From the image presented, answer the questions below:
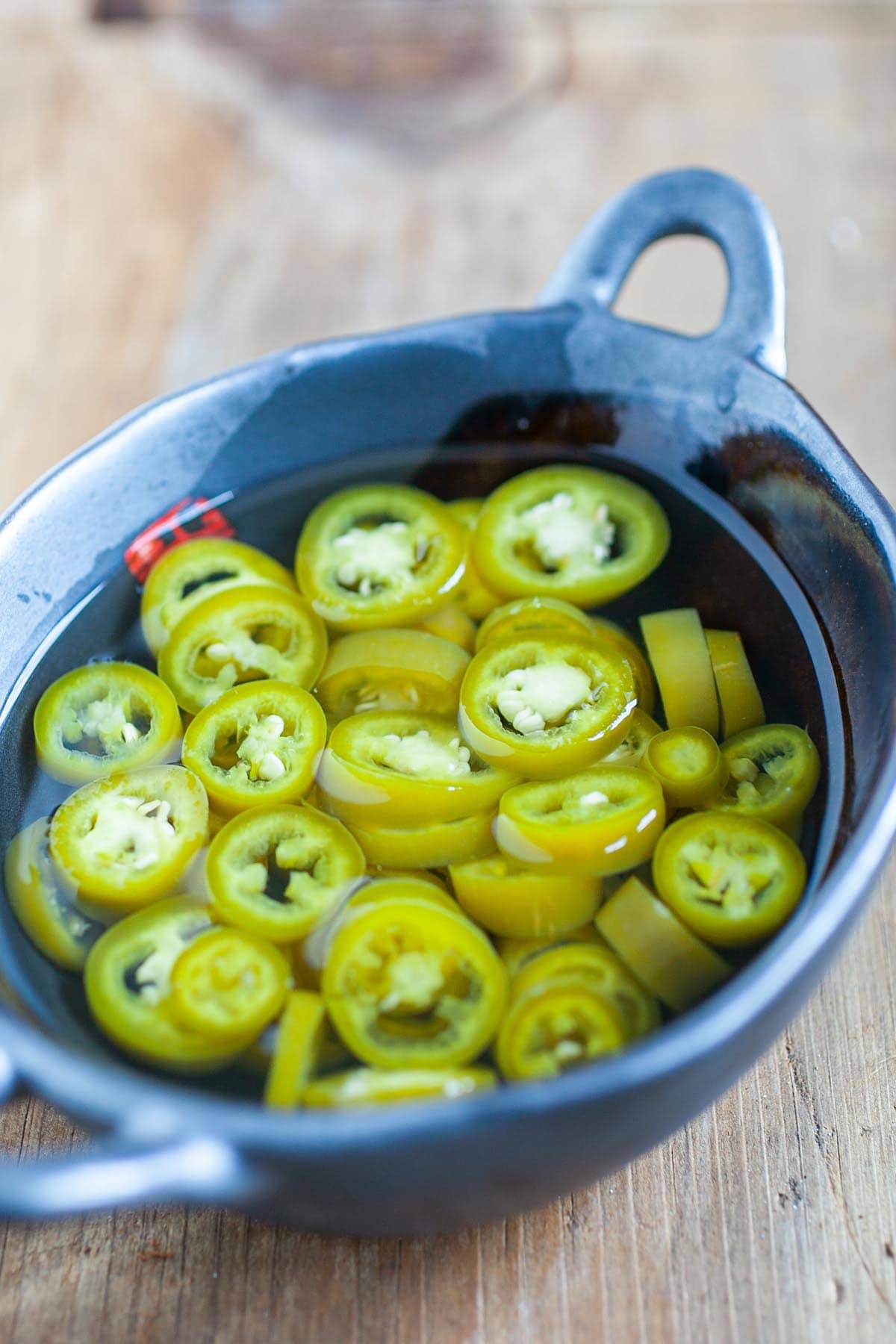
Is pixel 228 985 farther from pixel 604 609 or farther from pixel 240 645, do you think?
pixel 604 609

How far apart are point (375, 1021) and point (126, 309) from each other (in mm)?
1391

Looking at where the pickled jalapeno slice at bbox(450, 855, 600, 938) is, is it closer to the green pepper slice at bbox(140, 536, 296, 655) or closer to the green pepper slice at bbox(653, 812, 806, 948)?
the green pepper slice at bbox(653, 812, 806, 948)

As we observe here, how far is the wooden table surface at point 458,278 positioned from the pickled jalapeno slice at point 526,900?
9.5 inches

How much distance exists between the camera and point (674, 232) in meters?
1.50

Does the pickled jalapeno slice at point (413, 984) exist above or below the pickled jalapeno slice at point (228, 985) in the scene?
above

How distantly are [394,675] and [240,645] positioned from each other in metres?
0.17

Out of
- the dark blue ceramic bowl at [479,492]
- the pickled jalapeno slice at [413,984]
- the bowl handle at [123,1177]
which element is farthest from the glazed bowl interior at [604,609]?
the bowl handle at [123,1177]

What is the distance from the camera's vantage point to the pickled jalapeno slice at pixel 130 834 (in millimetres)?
1147

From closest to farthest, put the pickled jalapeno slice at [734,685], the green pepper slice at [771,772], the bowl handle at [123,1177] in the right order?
the bowl handle at [123,1177], the green pepper slice at [771,772], the pickled jalapeno slice at [734,685]

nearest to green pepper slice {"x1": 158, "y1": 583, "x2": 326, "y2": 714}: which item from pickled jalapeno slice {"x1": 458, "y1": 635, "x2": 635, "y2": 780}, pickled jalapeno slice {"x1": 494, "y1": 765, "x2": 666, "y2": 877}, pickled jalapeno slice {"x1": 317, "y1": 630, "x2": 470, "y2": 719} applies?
pickled jalapeno slice {"x1": 317, "y1": 630, "x2": 470, "y2": 719}

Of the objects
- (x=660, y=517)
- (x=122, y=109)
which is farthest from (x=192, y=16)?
(x=660, y=517)

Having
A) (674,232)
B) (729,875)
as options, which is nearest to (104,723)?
(729,875)

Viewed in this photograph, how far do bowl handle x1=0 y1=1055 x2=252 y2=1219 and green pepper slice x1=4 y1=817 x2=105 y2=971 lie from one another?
0.33 metres

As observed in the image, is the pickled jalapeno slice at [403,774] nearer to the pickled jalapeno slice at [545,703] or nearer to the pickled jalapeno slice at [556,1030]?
the pickled jalapeno slice at [545,703]
